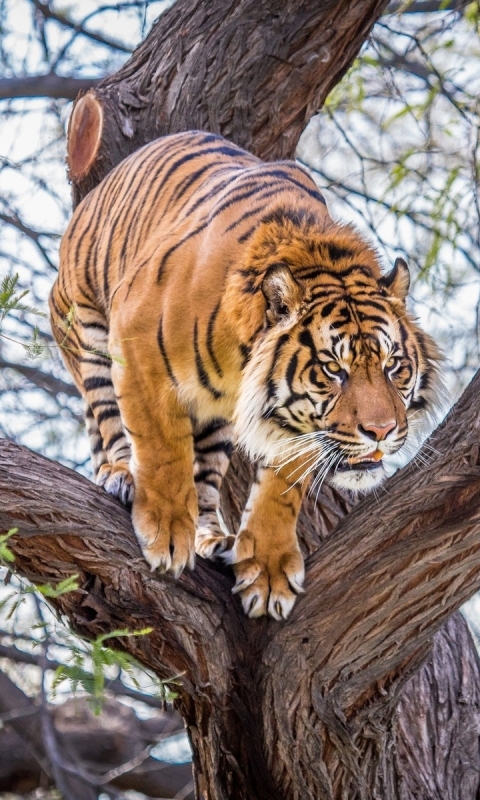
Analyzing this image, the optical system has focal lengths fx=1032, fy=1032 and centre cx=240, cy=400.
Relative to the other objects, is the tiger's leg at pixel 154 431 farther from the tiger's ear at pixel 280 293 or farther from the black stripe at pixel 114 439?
the black stripe at pixel 114 439

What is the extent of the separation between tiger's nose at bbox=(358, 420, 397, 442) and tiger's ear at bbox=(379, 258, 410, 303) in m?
0.43

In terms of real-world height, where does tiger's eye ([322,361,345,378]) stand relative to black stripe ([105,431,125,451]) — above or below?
below

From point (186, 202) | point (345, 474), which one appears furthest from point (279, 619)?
point (186, 202)

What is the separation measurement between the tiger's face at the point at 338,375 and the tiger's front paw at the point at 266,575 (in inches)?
9.4

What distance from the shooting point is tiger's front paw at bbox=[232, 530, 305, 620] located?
2641 millimetres

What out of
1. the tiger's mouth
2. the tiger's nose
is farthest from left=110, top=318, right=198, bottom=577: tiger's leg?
the tiger's nose

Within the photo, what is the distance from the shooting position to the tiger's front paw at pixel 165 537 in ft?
8.25

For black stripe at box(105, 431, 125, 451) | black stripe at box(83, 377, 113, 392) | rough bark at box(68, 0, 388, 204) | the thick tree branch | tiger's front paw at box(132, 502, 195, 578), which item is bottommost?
tiger's front paw at box(132, 502, 195, 578)

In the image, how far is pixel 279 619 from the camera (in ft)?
8.70

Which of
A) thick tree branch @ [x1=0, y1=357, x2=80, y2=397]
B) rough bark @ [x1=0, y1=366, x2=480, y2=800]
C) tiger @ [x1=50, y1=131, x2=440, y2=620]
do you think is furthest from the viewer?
thick tree branch @ [x1=0, y1=357, x2=80, y2=397]

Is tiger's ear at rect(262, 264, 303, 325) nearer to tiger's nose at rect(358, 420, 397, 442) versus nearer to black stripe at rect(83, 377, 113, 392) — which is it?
tiger's nose at rect(358, 420, 397, 442)

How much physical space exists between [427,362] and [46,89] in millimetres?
2481

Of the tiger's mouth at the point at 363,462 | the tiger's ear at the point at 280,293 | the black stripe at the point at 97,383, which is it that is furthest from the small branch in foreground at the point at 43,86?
the tiger's mouth at the point at 363,462

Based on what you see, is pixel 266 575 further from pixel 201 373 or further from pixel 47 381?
pixel 47 381
